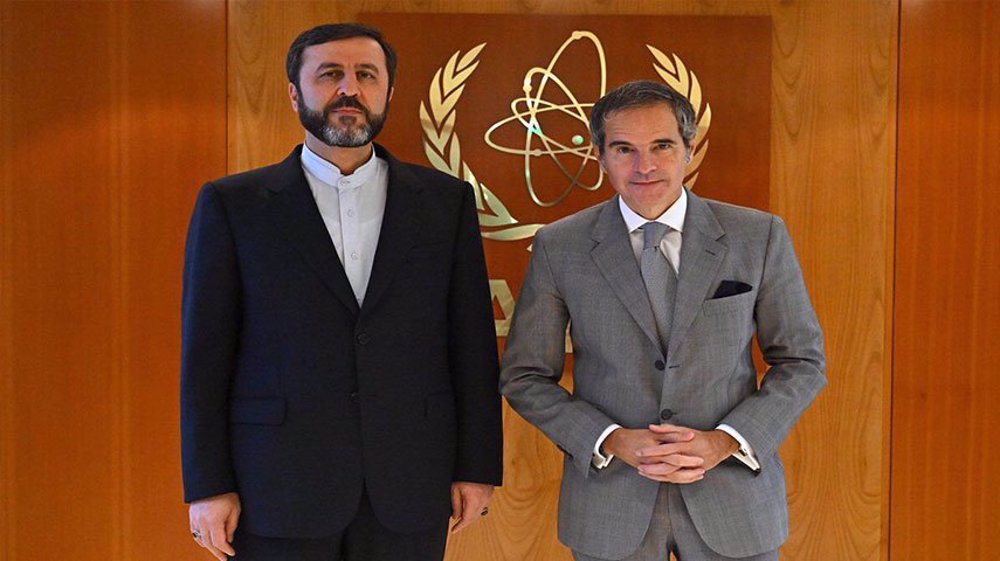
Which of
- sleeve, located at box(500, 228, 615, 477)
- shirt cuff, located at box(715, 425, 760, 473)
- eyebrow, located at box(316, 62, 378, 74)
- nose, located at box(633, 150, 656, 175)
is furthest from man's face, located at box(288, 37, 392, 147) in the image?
shirt cuff, located at box(715, 425, 760, 473)

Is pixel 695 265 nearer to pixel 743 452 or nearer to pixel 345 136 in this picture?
pixel 743 452

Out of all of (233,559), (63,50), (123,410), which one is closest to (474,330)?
(233,559)

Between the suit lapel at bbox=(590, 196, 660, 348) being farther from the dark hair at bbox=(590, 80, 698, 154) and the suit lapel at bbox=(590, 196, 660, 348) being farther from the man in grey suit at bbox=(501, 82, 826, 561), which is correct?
the dark hair at bbox=(590, 80, 698, 154)

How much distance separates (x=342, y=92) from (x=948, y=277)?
7.80ft

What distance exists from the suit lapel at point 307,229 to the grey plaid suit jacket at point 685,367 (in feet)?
1.46

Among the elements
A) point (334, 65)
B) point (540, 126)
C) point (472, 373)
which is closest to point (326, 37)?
point (334, 65)

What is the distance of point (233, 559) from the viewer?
2.28 metres

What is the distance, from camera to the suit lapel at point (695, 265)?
2199mm

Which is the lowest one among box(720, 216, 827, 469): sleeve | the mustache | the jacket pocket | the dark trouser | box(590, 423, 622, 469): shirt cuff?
the dark trouser

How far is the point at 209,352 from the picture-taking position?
220 centimetres

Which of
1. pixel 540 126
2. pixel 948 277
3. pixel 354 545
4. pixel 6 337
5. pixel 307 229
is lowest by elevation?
pixel 354 545

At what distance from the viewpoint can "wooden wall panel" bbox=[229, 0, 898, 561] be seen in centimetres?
356

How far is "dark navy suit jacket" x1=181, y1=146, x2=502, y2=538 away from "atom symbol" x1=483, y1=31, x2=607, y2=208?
1.34 metres

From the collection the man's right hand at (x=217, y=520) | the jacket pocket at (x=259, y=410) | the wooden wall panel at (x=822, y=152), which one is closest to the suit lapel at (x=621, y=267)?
the jacket pocket at (x=259, y=410)
